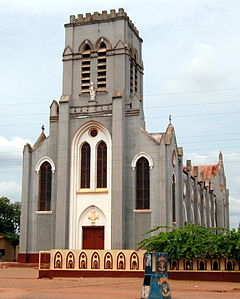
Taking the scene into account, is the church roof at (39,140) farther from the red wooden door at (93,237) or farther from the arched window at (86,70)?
the red wooden door at (93,237)

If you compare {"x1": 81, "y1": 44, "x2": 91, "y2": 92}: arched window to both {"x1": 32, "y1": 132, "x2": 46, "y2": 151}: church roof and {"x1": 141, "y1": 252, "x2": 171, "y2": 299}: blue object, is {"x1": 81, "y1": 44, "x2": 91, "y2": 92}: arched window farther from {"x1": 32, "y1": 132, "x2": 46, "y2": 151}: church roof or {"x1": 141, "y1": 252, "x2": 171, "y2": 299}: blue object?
{"x1": 141, "y1": 252, "x2": 171, "y2": 299}: blue object

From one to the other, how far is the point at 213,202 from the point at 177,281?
36.3 metres

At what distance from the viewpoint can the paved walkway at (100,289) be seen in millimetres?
17672

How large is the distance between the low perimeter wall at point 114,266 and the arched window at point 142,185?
899 centimetres

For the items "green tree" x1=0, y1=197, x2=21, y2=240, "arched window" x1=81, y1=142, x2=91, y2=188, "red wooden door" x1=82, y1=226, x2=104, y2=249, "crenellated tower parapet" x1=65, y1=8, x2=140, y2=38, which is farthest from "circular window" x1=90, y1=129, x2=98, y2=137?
"green tree" x1=0, y1=197, x2=21, y2=240

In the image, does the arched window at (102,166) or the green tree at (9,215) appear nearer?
the arched window at (102,166)

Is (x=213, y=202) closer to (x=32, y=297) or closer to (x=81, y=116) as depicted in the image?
(x=81, y=116)

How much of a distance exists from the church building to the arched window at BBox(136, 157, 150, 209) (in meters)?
0.07

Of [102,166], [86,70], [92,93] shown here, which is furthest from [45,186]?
[86,70]

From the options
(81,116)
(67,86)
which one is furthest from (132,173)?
(67,86)

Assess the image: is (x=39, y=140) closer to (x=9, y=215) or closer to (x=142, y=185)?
(x=142, y=185)

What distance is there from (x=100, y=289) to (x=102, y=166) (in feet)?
53.5

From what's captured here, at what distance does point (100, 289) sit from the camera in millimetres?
20219

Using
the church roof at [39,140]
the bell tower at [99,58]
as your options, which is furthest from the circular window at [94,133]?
the church roof at [39,140]
